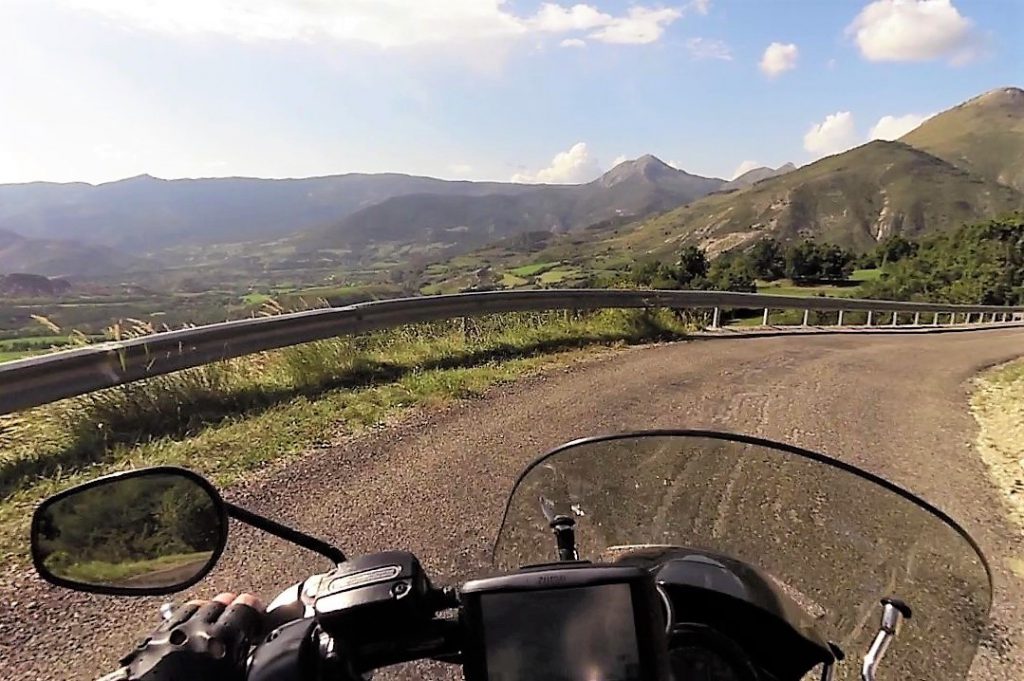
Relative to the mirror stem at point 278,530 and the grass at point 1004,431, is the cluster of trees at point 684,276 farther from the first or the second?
the mirror stem at point 278,530

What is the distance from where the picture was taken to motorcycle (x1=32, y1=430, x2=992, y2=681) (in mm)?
1049

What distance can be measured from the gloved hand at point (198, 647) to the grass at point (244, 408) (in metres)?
3.45

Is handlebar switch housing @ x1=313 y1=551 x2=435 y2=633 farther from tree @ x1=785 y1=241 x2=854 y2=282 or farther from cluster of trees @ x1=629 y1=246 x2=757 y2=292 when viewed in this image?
tree @ x1=785 y1=241 x2=854 y2=282

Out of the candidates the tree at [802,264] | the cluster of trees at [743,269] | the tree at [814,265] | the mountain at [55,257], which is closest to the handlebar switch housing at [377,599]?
the cluster of trees at [743,269]

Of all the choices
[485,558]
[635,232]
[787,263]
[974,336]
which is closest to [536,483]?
[485,558]

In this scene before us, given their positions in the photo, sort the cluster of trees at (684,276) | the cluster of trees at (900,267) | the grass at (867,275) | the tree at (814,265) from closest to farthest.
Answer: the cluster of trees at (684,276) < the cluster of trees at (900,267) < the tree at (814,265) < the grass at (867,275)

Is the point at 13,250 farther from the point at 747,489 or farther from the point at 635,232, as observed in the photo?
the point at 635,232

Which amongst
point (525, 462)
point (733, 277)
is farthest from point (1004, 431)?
point (733, 277)

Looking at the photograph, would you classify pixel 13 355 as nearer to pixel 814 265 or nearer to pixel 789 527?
pixel 789 527

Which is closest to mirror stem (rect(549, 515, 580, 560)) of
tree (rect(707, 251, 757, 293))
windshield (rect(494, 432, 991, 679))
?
windshield (rect(494, 432, 991, 679))

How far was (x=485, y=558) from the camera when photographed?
3.97 metres

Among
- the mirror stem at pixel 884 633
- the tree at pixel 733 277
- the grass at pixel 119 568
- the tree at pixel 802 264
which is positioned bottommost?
the tree at pixel 802 264

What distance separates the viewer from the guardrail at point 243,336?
537cm

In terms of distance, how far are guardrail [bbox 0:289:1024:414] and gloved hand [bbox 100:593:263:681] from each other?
459cm
